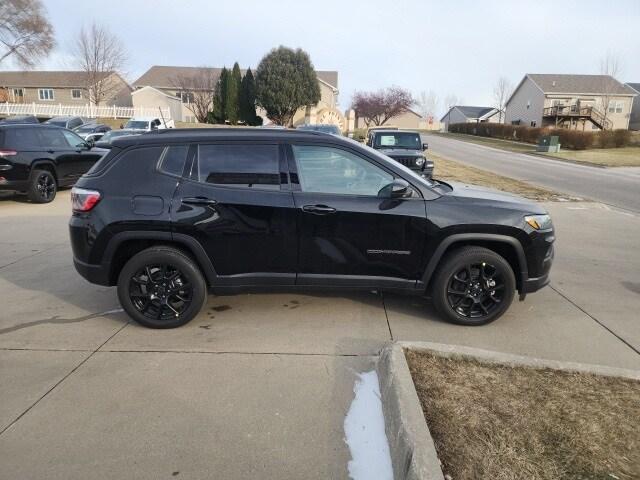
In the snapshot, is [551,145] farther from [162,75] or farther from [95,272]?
[162,75]

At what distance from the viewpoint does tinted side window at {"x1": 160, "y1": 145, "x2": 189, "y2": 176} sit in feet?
14.4

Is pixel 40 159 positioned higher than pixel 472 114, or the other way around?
pixel 472 114

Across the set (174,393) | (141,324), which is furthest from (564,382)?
(141,324)

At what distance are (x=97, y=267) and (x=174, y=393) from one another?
1.63 meters

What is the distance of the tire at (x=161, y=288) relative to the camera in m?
4.35

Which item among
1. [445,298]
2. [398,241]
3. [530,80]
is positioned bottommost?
[445,298]

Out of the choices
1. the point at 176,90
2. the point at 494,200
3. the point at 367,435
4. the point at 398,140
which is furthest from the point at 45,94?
the point at 367,435

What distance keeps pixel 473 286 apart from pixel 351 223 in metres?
1.26

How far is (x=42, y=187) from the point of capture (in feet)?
36.8

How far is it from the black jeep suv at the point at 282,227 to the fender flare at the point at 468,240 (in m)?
0.01

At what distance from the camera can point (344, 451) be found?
2.82m

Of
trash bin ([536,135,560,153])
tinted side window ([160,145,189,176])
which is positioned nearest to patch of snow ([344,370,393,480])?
tinted side window ([160,145,189,176])

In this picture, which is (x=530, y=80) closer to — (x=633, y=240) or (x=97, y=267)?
(x=633, y=240)

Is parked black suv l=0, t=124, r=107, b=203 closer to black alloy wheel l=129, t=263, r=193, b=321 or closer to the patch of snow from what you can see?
black alloy wheel l=129, t=263, r=193, b=321
